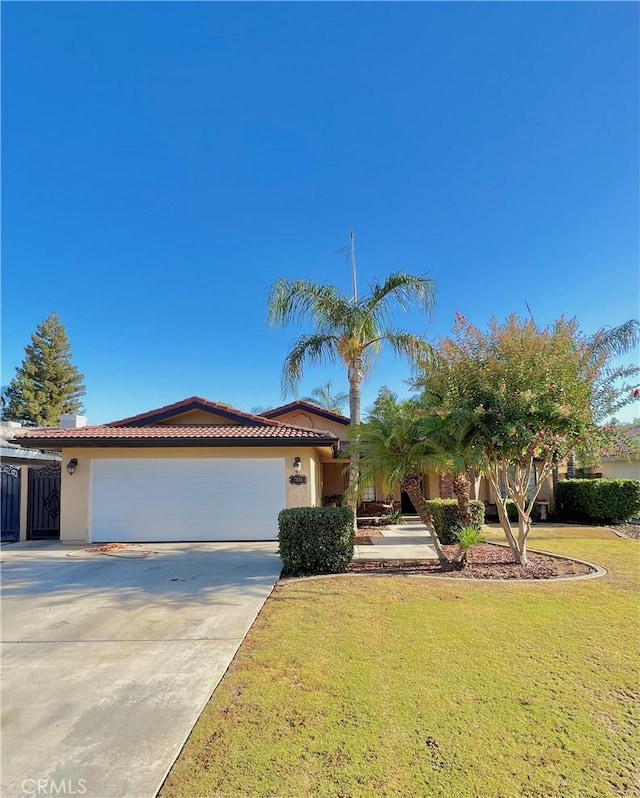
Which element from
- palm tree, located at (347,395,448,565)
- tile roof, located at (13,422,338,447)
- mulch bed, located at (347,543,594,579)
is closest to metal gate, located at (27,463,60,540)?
tile roof, located at (13,422,338,447)

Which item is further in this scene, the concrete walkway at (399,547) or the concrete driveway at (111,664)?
the concrete walkway at (399,547)

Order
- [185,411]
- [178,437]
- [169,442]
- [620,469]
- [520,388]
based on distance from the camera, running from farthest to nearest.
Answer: [620,469] → [185,411] → [178,437] → [169,442] → [520,388]

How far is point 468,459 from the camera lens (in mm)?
8508

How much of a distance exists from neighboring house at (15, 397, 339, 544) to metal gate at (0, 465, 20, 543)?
6.86 feet

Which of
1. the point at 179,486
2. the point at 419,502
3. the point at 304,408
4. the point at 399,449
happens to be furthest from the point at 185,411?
the point at 419,502

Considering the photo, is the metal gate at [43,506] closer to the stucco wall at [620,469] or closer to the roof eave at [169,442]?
the roof eave at [169,442]

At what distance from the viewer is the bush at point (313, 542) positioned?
28.2ft

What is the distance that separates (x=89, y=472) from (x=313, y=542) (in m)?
8.43

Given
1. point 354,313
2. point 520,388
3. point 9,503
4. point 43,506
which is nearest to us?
A: point 520,388

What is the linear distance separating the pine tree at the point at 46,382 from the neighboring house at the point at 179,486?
3440cm

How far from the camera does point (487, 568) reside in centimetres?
901

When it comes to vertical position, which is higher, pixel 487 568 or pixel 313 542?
pixel 313 542

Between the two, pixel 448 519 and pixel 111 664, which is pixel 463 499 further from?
pixel 111 664

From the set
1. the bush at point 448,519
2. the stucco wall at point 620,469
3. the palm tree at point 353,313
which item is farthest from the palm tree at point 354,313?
the stucco wall at point 620,469
